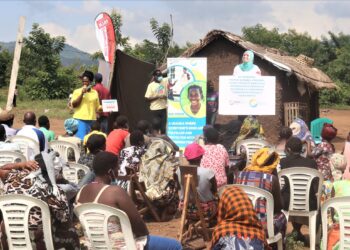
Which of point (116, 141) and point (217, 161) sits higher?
point (116, 141)

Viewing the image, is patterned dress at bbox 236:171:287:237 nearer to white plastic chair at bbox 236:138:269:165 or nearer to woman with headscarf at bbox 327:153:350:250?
woman with headscarf at bbox 327:153:350:250

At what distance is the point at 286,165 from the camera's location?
5.96 metres

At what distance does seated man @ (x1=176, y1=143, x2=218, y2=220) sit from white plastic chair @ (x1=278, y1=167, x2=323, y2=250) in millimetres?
810

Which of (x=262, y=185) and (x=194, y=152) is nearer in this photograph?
(x=262, y=185)

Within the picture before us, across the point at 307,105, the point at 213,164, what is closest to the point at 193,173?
the point at 213,164

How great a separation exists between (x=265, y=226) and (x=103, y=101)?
5.88 m

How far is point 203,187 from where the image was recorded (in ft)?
20.0

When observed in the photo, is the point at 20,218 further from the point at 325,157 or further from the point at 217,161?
the point at 325,157

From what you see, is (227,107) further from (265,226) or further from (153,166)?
(265,226)

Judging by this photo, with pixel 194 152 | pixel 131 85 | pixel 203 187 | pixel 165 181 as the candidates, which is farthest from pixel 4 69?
pixel 203 187

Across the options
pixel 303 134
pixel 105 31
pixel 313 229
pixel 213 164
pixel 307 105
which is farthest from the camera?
pixel 307 105

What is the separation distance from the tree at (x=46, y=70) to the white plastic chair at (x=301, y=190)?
24.0 m

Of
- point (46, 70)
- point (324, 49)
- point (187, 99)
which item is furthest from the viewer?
point (324, 49)

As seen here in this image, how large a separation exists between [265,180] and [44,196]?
6.80 feet
